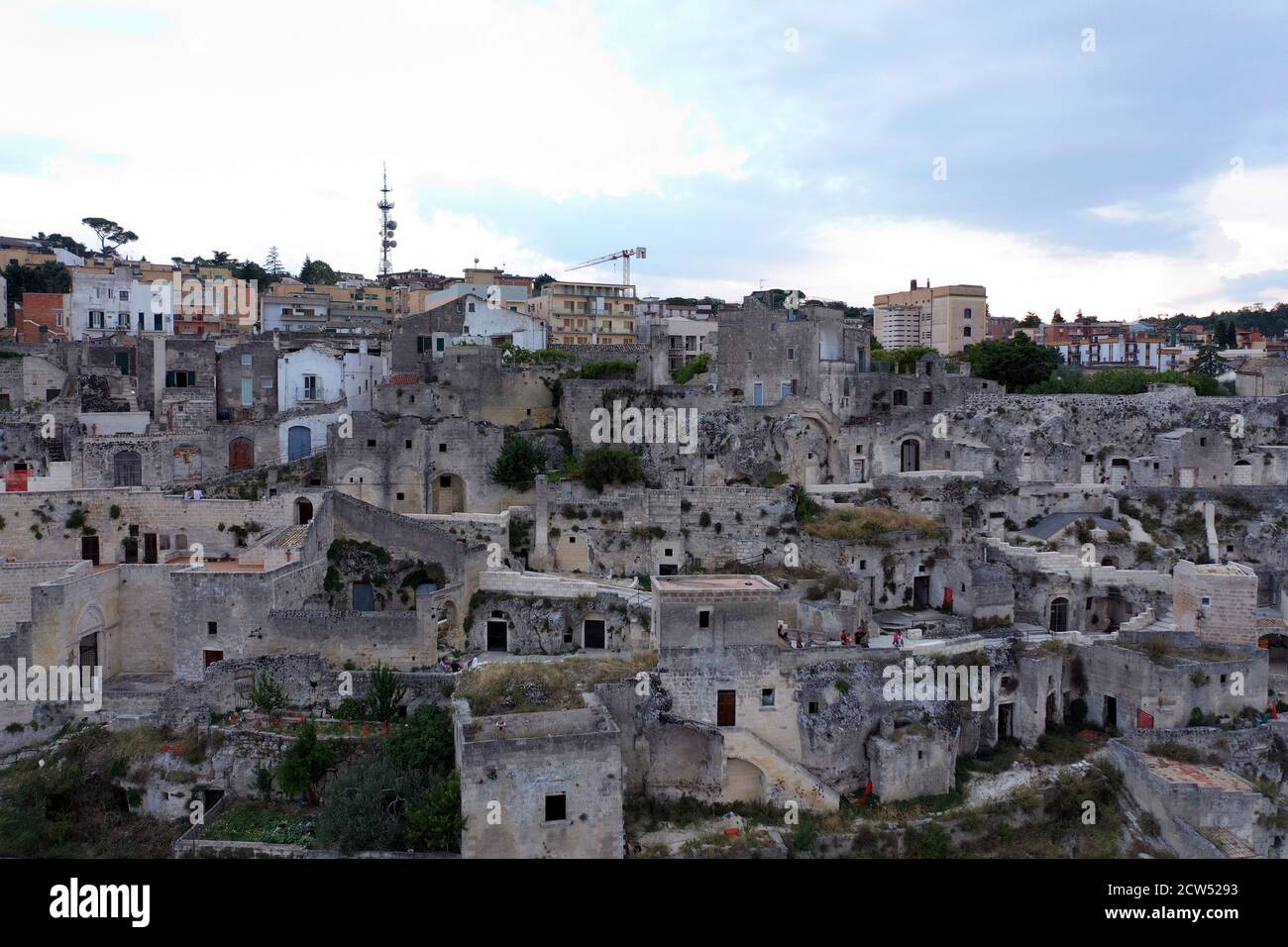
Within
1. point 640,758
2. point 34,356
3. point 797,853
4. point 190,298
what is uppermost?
point 190,298

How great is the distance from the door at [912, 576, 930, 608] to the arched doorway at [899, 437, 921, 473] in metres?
8.18

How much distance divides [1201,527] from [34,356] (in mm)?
46371

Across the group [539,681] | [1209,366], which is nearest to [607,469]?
[539,681]

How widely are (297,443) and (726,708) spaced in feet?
70.2

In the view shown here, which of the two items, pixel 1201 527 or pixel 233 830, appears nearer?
pixel 233 830

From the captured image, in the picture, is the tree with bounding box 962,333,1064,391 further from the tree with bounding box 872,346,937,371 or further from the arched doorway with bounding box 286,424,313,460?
the arched doorway with bounding box 286,424,313,460

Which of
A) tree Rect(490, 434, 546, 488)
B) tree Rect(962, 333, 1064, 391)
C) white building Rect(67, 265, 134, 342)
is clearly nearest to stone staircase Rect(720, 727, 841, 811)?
tree Rect(490, 434, 546, 488)

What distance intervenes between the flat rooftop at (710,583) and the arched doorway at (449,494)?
10909 millimetres

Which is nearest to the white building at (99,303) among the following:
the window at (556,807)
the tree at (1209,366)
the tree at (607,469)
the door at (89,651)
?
the door at (89,651)

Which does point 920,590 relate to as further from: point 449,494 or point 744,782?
point 449,494

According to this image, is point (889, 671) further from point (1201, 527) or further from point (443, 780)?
point (1201, 527)

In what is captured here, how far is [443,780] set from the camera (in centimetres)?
1898
